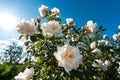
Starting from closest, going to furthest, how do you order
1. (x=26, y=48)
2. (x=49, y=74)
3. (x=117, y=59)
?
1. (x=49, y=74)
2. (x=26, y=48)
3. (x=117, y=59)

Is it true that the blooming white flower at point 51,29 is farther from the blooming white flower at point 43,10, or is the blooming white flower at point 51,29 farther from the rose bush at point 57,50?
the blooming white flower at point 43,10

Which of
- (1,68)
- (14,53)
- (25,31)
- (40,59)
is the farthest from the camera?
(14,53)

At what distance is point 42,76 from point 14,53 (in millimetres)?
47329

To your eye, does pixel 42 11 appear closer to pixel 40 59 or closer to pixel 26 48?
pixel 26 48

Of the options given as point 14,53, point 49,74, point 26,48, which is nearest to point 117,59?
point 26,48

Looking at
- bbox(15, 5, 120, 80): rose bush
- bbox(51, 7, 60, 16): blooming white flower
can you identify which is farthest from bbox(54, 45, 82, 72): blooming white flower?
bbox(51, 7, 60, 16): blooming white flower

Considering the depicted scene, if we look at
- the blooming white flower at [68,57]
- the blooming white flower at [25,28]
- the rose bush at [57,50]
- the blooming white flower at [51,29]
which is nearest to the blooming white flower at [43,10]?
the rose bush at [57,50]

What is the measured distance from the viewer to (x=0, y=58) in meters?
51.1

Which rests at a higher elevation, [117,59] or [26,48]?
[117,59]

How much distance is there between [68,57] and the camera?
2.95 m

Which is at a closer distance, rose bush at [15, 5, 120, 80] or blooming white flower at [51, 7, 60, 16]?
Answer: rose bush at [15, 5, 120, 80]

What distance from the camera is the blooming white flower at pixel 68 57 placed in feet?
9.48

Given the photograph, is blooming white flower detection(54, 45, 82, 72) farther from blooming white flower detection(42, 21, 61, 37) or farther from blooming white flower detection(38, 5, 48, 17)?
blooming white flower detection(38, 5, 48, 17)

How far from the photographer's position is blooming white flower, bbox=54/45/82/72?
2889 mm
